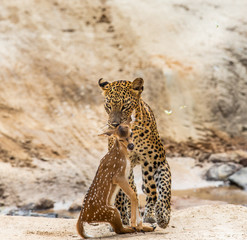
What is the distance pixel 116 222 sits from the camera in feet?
26.2

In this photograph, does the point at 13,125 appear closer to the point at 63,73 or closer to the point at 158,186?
the point at 63,73

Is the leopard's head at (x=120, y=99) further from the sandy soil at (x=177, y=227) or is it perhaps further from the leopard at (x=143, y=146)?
the sandy soil at (x=177, y=227)

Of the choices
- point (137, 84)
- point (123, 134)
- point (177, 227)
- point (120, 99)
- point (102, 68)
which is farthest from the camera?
point (102, 68)

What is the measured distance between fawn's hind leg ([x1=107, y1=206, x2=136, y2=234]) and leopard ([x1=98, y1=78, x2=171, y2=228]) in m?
0.54

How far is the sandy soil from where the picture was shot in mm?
7930

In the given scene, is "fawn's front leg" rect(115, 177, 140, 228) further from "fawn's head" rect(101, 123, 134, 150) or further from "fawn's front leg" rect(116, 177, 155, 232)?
"fawn's head" rect(101, 123, 134, 150)

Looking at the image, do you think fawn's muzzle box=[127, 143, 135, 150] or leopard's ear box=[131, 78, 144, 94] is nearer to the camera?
fawn's muzzle box=[127, 143, 135, 150]

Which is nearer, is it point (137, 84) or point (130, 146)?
point (130, 146)

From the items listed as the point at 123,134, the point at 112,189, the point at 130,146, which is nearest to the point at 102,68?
the point at 123,134

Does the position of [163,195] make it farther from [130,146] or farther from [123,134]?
[123,134]

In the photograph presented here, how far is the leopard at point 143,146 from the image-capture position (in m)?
8.58

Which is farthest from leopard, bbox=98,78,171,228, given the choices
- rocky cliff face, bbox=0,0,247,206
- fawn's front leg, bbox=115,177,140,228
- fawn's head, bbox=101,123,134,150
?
rocky cliff face, bbox=0,0,247,206

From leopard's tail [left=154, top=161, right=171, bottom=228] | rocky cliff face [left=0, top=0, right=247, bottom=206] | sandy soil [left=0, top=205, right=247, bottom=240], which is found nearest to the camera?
sandy soil [left=0, top=205, right=247, bottom=240]

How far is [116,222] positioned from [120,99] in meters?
1.87
